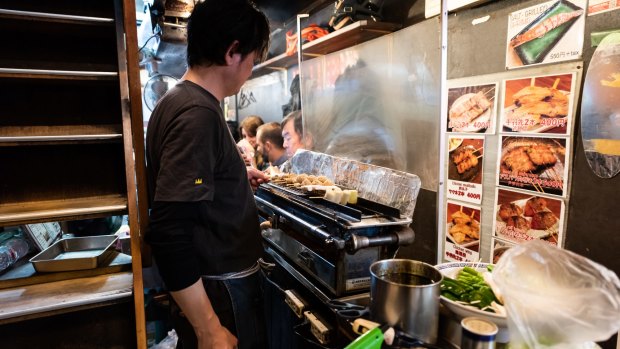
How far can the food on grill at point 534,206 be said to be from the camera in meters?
1.92

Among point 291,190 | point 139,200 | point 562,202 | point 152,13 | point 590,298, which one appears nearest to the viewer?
point 590,298

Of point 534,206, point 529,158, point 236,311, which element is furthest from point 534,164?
point 236,311

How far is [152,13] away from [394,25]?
2.05m

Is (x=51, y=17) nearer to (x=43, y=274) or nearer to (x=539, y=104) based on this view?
(x=43, y=274)

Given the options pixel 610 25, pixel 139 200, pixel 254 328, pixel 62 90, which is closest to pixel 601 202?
pixel 610 25

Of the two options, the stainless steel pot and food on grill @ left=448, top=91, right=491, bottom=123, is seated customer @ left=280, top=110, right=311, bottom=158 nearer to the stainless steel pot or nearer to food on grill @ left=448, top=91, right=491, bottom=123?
food on grill @ left=448, top=91, right=491, bottom=123

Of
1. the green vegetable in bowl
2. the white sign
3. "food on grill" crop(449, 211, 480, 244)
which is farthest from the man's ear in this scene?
"food on grill" crop(449, 211, 480, 244)

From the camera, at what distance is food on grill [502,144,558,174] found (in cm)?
188

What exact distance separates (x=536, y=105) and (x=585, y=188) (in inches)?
18.8

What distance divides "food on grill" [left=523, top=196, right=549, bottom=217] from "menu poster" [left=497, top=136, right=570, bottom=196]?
0.15ft

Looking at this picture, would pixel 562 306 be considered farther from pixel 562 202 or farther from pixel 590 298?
pixel 562 202

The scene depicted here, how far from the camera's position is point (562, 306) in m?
0.87

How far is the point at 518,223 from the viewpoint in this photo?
2057mm

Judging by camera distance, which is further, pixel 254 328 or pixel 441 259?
pixel 441 259
